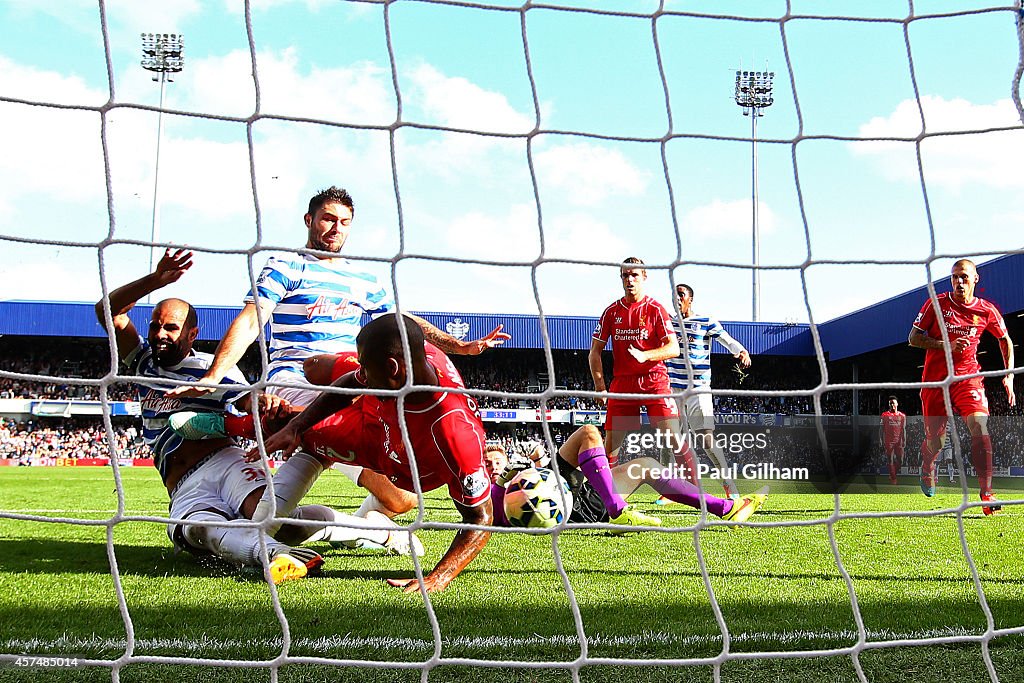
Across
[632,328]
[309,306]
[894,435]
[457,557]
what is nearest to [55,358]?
[894,435]

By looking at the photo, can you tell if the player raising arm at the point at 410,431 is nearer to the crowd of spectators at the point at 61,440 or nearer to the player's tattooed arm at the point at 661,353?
the player's tattooed arm at the point at 661,353

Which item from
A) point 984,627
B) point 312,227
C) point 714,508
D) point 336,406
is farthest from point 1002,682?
point 312,227

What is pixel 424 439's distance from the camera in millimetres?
2699

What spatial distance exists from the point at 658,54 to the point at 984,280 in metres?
14.3

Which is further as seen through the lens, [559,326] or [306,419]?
[559,326]

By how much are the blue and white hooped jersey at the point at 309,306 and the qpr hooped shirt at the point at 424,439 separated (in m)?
0.53

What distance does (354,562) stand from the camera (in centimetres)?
309

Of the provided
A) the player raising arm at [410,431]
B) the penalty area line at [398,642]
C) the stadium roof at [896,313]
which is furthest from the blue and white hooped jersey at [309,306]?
the stadium roof at [896,313]

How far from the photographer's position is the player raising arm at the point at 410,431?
2496 millimetres

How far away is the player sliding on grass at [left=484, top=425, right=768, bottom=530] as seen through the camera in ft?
12.2

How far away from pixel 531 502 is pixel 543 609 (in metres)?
1.02

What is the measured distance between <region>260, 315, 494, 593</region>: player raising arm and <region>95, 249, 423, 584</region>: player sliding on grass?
205 mm

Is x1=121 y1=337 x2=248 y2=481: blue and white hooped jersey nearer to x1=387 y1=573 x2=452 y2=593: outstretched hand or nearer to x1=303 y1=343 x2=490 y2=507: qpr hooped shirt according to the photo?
x1=303 y1=343 x2=490 y2=507: qpr hooped shirt

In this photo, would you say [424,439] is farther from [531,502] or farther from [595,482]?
[595,482]
